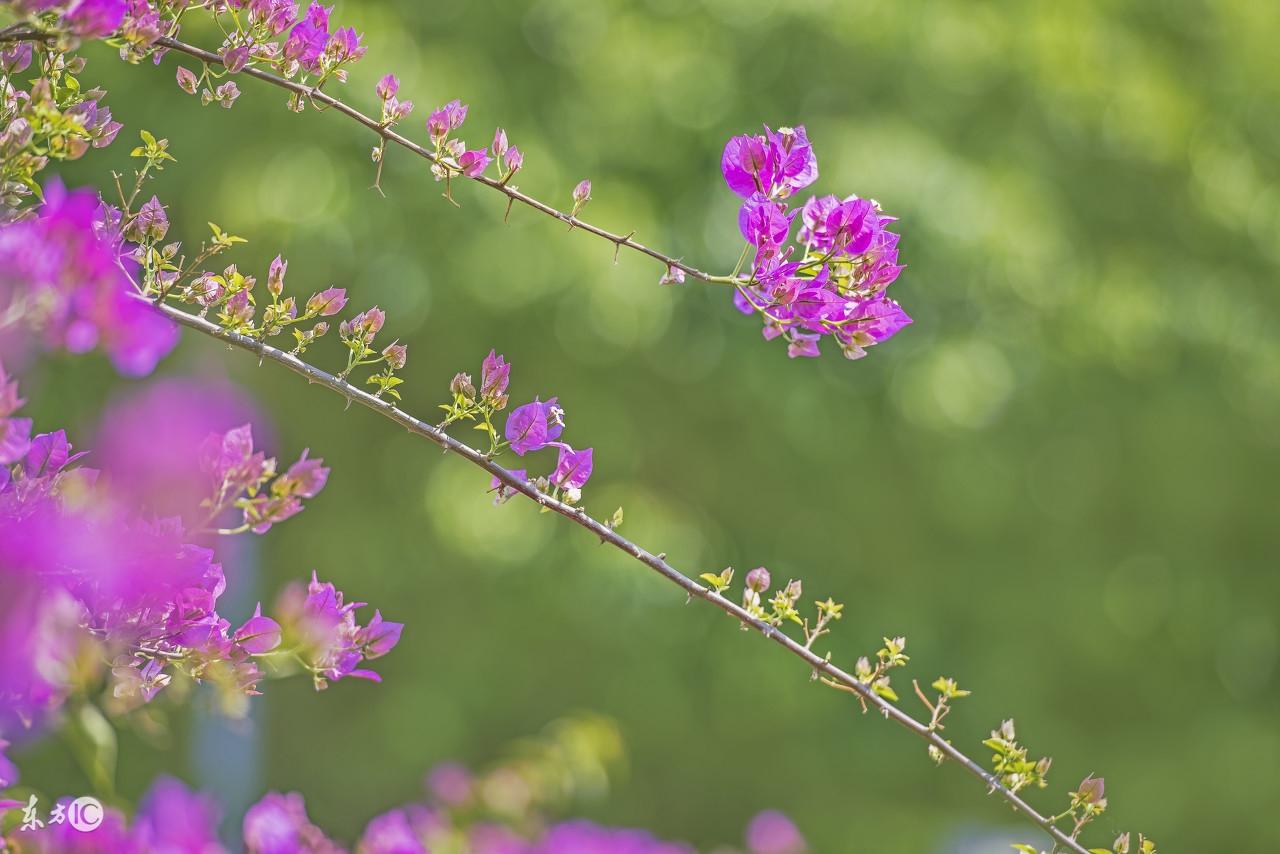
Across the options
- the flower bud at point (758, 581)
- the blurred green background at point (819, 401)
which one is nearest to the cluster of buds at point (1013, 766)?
the flower bud at point (758, 581)

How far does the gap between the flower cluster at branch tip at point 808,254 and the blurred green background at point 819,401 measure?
151 inches

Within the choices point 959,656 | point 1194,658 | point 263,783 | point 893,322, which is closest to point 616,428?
point 959,656

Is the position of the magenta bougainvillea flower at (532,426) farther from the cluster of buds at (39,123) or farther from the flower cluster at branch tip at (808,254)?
the cluster of buds at (39,123)

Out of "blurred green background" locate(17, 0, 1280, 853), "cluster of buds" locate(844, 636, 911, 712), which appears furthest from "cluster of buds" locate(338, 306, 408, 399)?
"blurred green background" locate(17, 0, 1280, 853)

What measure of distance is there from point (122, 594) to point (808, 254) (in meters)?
0.49

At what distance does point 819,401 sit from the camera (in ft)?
16.5

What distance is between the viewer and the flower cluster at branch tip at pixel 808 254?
0.93 m

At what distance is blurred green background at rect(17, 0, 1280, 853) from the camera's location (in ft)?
16.2

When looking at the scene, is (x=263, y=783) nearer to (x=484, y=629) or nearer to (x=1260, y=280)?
(x=484, y=629)

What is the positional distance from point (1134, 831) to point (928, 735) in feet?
14.8

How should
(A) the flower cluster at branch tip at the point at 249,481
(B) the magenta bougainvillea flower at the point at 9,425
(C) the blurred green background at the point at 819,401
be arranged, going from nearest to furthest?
1. (B) the magenta bougainvillea flower at the point at 9,425
2. (A) the flower cluster at branch tip at the point at 249,481
3. (C) the blurred green background at the point at 819,401

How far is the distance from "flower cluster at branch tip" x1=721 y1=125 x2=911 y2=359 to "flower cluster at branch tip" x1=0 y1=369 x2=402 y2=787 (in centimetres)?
33

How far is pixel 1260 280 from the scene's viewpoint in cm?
523

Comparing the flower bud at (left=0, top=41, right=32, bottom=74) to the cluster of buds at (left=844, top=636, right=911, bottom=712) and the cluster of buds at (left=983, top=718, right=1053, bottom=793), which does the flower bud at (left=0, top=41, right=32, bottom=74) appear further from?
the cluster of buds at (left=983, top=718, right=1053, bottom=793)
